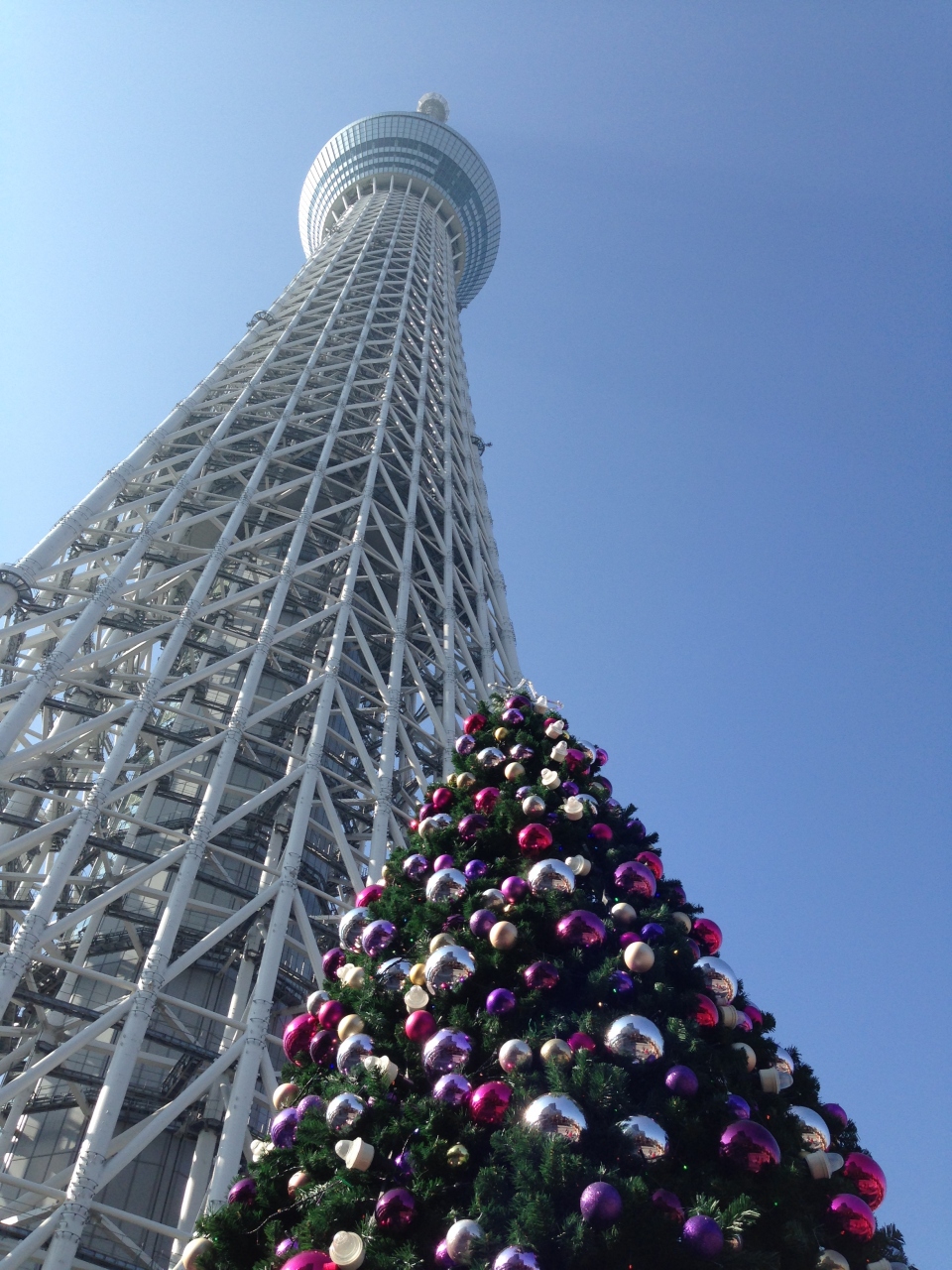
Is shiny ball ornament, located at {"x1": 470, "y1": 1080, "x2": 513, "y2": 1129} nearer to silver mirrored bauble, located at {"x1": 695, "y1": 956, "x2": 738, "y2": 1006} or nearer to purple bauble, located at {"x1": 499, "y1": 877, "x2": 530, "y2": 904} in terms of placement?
purple bauble, located at {"x1": 499, "y1": 877, "x2": 530, "y2": 904}

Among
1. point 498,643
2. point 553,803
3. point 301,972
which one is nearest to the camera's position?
point 553,803

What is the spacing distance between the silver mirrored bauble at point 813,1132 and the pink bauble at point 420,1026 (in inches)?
93.8

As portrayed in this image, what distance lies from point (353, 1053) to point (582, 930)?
5.65 feet

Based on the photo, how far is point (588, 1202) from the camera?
5121 mm

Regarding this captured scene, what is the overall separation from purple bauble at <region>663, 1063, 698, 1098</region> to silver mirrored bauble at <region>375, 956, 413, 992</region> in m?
2.03

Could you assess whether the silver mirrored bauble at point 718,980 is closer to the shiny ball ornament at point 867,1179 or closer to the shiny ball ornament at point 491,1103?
the shiny ball ornament at point 867,1179

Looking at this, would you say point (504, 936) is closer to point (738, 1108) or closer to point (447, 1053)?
point (447, 1053)

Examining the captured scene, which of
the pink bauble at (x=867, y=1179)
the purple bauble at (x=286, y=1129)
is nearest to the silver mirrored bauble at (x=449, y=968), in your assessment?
the purple bauble at (x=286, y=1129)

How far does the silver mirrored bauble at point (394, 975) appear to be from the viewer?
7164mm

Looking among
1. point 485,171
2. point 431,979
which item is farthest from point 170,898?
point 485,171

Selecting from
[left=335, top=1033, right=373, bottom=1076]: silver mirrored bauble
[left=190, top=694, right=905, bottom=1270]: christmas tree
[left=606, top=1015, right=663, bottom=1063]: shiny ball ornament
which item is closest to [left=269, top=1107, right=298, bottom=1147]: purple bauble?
[left=190, top=694, right=905, bottom=1270]: christmas tree

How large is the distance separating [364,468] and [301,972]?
45.6 feet

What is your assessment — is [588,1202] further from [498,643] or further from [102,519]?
[498,643]

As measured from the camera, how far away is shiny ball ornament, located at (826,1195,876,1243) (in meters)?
5.89
